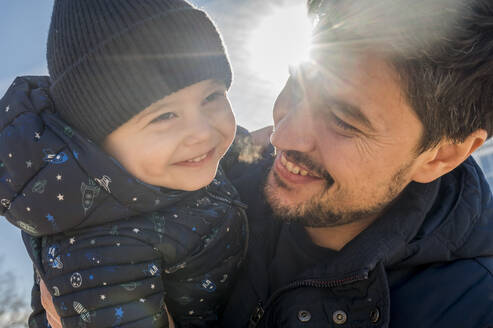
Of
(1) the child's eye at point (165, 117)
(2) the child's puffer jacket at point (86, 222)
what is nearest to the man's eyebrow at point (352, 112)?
(1) the child's eye at point (165, 117)

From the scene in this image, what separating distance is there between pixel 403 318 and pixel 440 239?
0.40 metres

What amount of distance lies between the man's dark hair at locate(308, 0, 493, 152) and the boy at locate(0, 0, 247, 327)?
2.56 ft

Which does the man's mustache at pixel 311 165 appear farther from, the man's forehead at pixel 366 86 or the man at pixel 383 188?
the man's forehead at pixel 366 86

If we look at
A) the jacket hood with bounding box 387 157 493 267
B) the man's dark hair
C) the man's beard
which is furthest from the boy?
the jacket hood with bounding box 387 157 493 267

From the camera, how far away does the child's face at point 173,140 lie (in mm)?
1687

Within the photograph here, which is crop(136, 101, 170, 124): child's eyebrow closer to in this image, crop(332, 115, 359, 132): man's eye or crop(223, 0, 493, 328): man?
crop(223, 0, 493, 328): man

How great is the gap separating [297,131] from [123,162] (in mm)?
877

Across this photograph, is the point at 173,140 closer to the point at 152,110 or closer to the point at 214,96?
the point at 152,110

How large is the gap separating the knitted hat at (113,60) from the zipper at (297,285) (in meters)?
1.12

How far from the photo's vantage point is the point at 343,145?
1.80 m

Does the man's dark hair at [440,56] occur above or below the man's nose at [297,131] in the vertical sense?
above

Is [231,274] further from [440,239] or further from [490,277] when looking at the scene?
[490,277]

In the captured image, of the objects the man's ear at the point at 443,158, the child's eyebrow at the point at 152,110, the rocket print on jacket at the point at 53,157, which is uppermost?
the child's eyebrow at the point at 152,110

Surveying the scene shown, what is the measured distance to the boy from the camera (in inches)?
59.6
